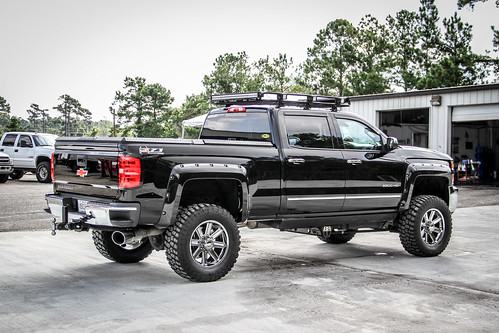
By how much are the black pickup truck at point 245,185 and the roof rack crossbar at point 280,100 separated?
0.05ft

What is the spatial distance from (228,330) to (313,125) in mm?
3531

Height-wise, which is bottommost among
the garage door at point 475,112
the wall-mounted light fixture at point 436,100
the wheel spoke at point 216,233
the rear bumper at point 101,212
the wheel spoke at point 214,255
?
the wheel spoke at point 214,255

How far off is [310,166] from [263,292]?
1.88 meters

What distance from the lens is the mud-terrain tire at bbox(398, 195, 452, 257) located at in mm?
8250

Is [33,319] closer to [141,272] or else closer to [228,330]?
[228,330]

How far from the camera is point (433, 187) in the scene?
29.7 feet

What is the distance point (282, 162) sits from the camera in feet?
23.2

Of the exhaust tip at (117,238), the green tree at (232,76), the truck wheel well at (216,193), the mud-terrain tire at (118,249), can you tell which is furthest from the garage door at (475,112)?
the green tree at (232,76)

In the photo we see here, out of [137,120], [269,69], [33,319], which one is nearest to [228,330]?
[33,319]

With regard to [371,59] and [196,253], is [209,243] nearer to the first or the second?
[196,253]

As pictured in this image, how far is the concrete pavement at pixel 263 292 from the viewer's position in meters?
4.96

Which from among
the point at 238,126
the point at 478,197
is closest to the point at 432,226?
the point at 238,126

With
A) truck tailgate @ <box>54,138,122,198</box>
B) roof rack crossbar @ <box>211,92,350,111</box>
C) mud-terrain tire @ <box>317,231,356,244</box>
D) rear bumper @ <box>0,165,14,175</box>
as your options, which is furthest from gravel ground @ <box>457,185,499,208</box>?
rear bumper @ <box>0,165,14,175</box>

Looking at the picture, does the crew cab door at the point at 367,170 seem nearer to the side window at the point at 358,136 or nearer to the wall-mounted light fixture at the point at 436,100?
the side window at the point at 358,136
